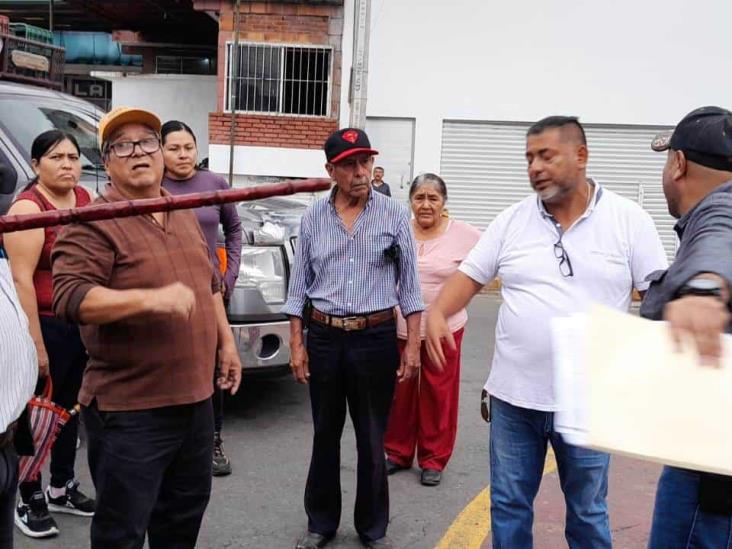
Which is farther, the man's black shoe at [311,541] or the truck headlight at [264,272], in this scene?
the truck headlight at [264,272]

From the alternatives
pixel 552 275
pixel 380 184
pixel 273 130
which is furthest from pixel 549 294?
pixel 273 130

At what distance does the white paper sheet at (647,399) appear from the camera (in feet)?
5.09

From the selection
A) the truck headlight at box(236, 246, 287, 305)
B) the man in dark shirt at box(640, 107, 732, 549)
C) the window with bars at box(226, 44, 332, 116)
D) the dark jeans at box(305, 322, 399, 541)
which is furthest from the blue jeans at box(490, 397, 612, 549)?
the window with bars at box(226, 44, 332, 116)

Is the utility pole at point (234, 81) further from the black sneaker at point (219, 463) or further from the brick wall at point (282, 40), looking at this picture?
the black sneaker at point (219, 463)

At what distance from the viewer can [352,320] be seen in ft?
11.5

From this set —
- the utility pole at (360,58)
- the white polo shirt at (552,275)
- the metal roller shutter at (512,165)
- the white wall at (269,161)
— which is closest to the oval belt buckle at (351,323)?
the white polo shirt at (552,275)

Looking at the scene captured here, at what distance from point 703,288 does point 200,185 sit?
3.27 m

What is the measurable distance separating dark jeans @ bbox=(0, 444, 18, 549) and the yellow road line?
6.67 ft

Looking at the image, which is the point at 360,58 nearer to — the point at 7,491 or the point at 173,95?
the point at 173,95

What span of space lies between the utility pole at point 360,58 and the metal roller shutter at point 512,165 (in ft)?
5.15

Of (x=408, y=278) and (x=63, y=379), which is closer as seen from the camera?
(x=408, y=278)

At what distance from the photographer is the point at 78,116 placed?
5.79 meters

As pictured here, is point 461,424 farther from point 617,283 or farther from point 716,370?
point 716,370

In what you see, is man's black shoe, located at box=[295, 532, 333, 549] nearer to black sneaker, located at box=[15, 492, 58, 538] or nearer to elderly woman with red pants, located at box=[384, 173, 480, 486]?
elderly woman with red pants, located at box=[384, 173, 480, 486]
